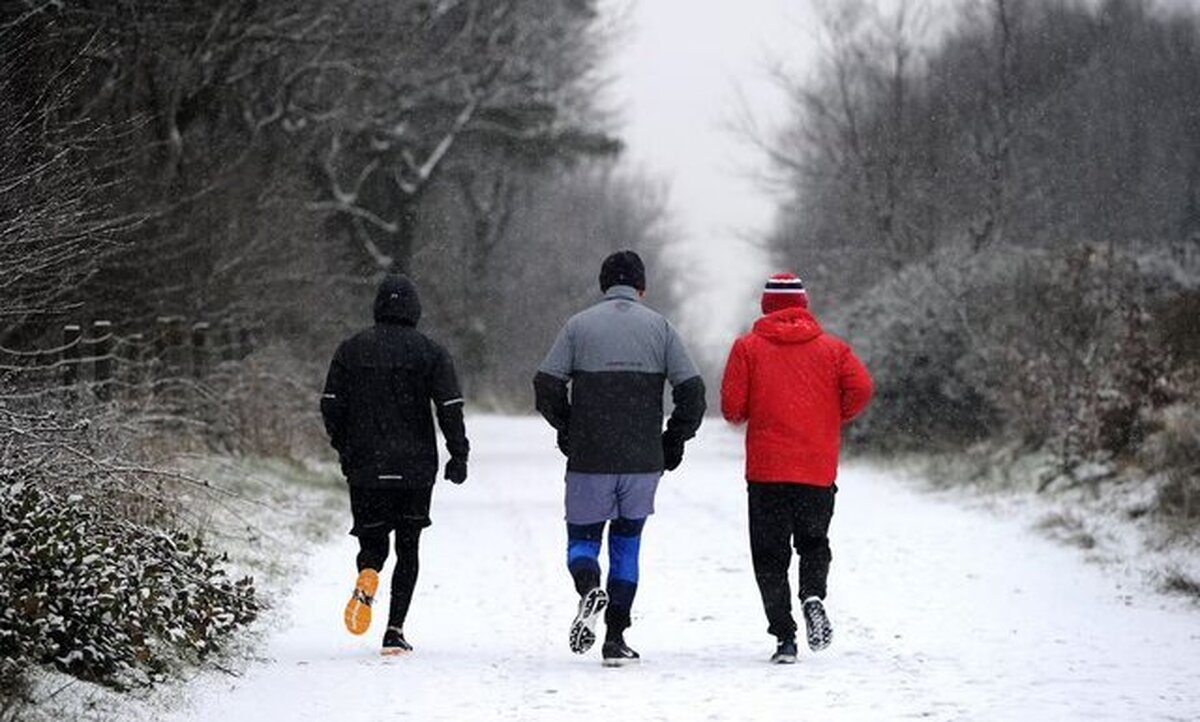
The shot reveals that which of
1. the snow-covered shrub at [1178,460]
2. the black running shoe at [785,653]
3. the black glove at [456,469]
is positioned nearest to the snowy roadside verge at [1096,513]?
A: the snow-covered shrub at [1178,460]

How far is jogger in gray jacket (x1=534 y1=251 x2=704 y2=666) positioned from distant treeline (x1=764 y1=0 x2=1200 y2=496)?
7331mm

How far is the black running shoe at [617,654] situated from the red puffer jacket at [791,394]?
40.9 inches

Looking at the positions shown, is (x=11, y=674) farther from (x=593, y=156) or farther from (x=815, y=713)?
(x=593, y=156)

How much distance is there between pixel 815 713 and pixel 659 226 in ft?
260

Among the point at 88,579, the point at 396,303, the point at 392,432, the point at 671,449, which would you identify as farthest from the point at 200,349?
the point at 88,579

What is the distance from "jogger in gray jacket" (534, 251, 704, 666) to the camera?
885cm

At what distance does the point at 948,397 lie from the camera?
23844 millimetres

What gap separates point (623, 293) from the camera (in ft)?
29.8

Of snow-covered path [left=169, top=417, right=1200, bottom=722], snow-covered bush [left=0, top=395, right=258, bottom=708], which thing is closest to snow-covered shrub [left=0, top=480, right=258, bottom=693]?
snow-covered bush [left=0, top=395, right=258, bottom=708]

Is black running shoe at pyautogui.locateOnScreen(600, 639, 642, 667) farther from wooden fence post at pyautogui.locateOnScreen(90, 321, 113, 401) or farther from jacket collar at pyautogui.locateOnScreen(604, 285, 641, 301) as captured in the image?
wooden fence post at pyautogui.locateOnScreen(90, 321, 113, 401)

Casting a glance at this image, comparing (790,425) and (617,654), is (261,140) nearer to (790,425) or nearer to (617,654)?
(790,425)

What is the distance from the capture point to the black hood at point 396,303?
362 inches

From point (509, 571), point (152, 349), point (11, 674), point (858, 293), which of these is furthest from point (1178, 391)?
point (858, 293)

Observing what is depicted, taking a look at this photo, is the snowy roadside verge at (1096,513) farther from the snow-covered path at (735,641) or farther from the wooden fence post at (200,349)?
the wooden fence post at (200,349)
